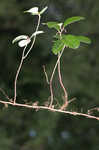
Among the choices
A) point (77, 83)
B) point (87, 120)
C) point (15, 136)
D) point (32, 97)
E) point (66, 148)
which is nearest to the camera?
point (32, 97)

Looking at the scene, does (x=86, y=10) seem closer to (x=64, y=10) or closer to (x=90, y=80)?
(x=64, y=10)

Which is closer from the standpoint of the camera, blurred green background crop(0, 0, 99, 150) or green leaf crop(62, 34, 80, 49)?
green leaf crop(62, 34, 80, 49)

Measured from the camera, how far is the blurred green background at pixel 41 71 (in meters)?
1.06

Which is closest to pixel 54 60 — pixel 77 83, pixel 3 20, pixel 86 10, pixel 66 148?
pixel 77 83

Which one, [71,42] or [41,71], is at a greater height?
[41,71]

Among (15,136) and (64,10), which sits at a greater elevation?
(64,10)

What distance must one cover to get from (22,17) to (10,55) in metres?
0.27

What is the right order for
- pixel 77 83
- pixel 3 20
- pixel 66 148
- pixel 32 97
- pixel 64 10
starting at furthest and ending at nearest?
pixel 66 148
pixel 64 10
pixel 77 83
pixel 3 20
pixel 32 97

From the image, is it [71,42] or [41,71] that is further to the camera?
[41,71]

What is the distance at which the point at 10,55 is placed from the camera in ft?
3.92

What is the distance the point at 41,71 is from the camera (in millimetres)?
1159

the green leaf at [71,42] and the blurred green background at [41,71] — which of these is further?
the blurred green background at [41,71]

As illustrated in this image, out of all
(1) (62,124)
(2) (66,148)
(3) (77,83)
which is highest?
(3) (77,83)

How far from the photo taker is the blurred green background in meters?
1.06
